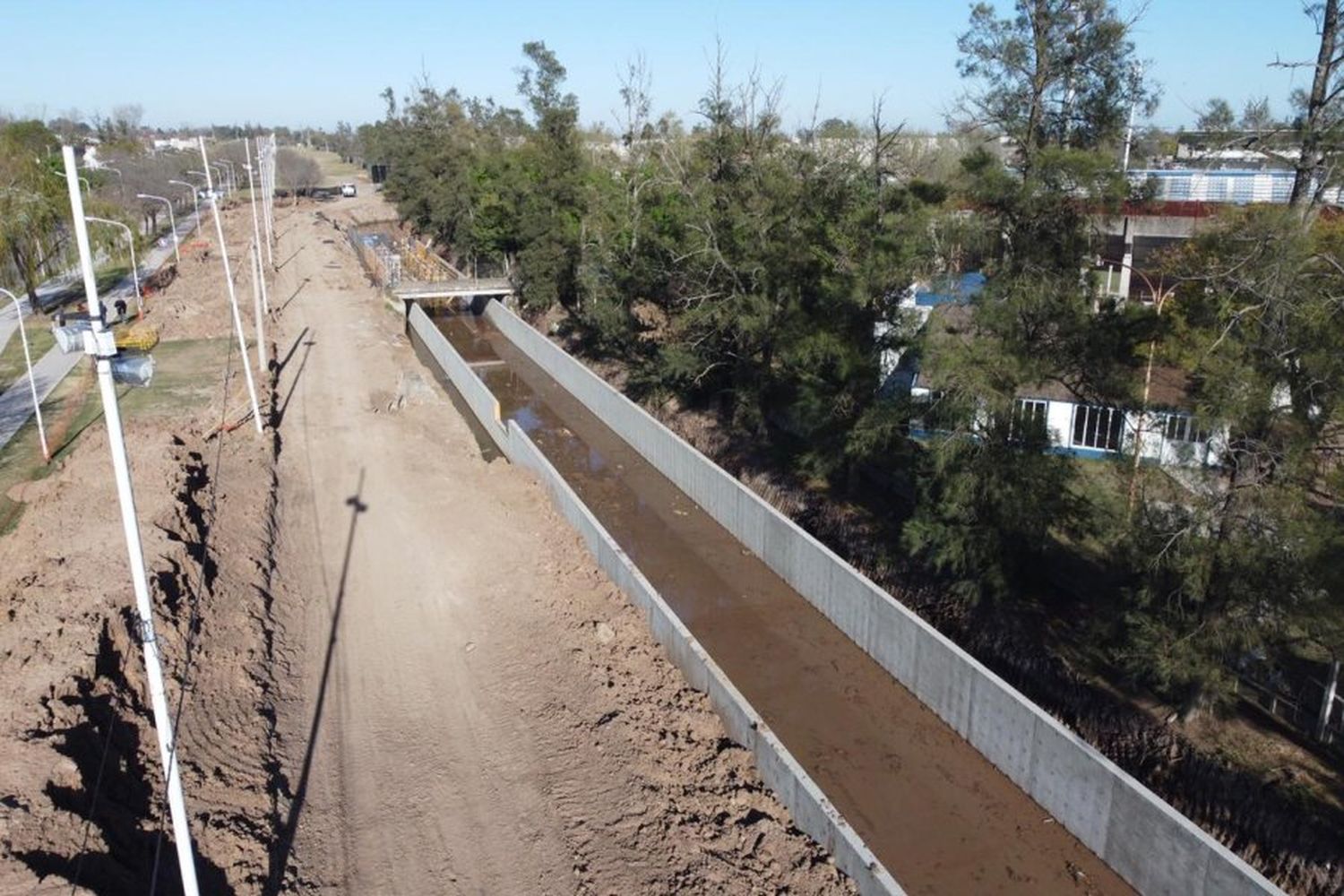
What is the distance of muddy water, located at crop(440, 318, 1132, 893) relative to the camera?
11.1 m

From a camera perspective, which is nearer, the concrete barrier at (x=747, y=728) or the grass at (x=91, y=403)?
the concrete barrier at (x=747, y=728)

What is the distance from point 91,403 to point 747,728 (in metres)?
22.8

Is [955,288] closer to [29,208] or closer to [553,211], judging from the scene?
[553,211]

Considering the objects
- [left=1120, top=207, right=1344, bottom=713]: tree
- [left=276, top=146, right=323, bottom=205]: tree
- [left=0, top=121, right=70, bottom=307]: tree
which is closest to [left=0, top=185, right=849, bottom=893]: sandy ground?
[left=1120, top=207, right=1344, bottom=713]: tree

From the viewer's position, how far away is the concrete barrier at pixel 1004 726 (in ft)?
31.8

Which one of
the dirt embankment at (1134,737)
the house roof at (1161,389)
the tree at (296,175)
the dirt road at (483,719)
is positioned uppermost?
the tree at (296,175)

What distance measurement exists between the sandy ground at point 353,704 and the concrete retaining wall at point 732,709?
227 mm

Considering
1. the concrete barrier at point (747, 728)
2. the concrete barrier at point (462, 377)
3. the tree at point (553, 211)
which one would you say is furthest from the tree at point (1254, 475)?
the tree at point (553, 211)

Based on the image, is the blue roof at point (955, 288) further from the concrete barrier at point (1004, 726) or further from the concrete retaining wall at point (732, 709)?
the concrete retaining wall at point (732, 709)

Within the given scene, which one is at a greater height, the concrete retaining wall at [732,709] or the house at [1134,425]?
the house at [1134,425]

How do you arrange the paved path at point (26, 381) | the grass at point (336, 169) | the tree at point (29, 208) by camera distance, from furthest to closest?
the grass at point (336, 169) < the tree at point (29, 208) < the paved path at point (26, 381)

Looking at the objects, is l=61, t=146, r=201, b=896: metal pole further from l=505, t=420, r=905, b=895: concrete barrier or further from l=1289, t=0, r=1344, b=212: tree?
l=1289, t=0, r=1344, b=212: tree

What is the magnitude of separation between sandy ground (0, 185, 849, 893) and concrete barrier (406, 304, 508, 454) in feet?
12.4

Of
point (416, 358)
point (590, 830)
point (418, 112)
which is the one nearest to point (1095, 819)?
point (590, 830)
